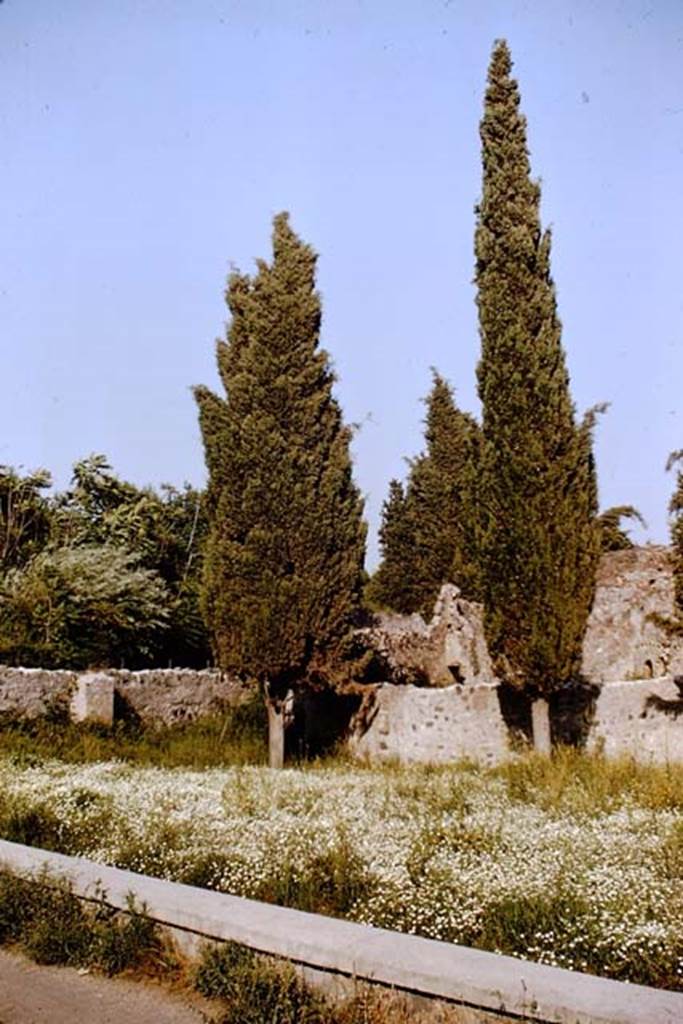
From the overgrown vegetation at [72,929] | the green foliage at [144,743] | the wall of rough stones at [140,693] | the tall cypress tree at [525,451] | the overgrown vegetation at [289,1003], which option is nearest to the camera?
the overgrown vegetation at [289,1003]

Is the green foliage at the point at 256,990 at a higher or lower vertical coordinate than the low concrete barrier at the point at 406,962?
lower

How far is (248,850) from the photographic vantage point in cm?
668

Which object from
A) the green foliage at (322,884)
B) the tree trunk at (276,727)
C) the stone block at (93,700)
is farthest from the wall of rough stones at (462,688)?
the green foliage at (322,884)

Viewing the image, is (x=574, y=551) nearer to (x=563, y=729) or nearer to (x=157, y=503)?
(x=563, y=729)

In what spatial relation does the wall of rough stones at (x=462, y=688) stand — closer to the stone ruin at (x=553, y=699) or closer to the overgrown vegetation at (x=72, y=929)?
the stone ruin at (x=553, y=699)

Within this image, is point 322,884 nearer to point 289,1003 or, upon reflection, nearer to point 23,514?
point 289,1003

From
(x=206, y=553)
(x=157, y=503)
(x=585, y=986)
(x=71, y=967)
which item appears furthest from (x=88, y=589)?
(x=585, y=986)

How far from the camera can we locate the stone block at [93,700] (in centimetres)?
1655

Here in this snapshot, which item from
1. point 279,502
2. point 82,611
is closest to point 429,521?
point 82,611

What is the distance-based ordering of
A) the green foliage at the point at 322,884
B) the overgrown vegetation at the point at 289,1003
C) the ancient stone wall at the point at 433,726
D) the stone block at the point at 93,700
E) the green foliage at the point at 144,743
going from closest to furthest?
the overgrown vegetation at the point at 289,1003
the green foliage at the point at 322,884
the green foliage at the point at 144,743
the ancient stone wall at the point at 433,726
the stone block at the point at 93,700

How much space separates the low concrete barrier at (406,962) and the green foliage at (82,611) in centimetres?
1386

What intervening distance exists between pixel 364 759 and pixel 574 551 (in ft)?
17.7

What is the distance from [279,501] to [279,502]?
0.06 feet

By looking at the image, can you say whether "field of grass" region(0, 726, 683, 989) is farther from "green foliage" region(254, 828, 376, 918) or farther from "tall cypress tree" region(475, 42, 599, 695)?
"tall cypress tree" region(475, 42, 599, 695)
